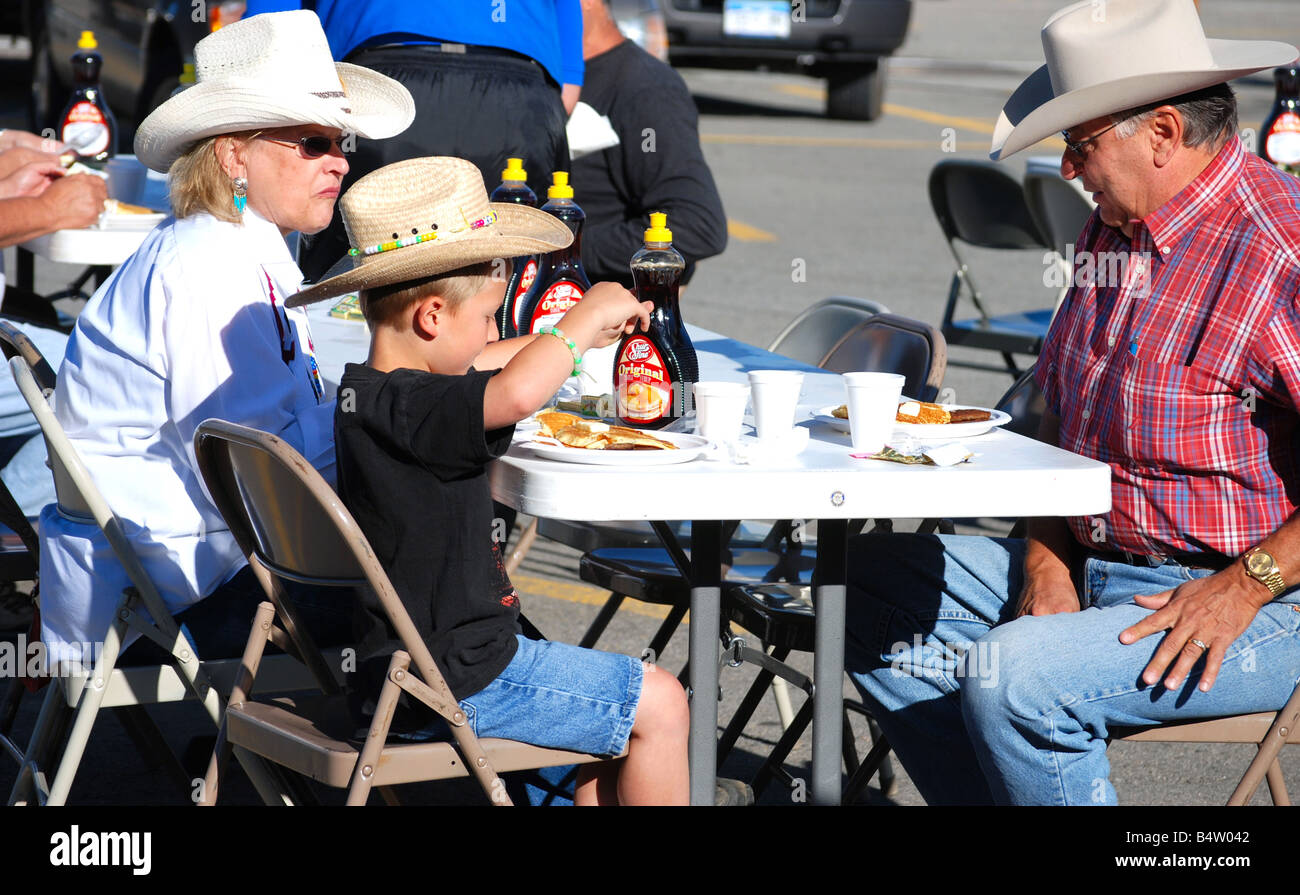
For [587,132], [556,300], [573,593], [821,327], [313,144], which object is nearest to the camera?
[313,144]

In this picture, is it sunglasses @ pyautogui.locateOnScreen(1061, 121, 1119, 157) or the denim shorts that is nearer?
the denim shorts

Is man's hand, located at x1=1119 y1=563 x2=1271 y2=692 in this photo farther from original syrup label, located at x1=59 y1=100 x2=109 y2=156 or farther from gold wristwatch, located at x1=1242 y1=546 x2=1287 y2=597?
original syrup label, located at x1=59 y1=100 x2=109 y2=156

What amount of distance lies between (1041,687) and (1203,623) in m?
0.28

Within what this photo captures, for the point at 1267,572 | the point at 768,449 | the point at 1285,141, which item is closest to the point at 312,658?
the point at 768,449

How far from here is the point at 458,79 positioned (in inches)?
155

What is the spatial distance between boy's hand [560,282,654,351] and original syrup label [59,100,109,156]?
3.38 m

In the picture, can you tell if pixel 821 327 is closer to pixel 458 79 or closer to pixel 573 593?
pixel 458 79

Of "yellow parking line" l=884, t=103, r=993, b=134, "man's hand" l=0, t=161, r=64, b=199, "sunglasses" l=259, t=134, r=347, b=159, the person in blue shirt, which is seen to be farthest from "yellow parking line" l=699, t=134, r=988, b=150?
"sunglasses" l=259, t=134, r=347, b=159

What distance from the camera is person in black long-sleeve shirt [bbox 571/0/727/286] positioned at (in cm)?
471

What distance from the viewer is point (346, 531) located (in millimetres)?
2211

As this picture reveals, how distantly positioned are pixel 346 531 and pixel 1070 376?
1429 millimetres
